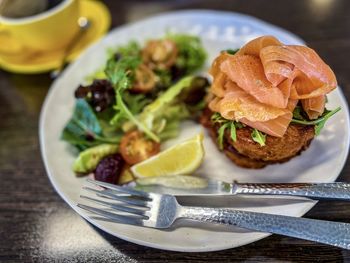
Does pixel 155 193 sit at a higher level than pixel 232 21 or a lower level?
lower

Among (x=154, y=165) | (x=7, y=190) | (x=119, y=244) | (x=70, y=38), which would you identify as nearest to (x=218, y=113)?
(x=154, y=165)

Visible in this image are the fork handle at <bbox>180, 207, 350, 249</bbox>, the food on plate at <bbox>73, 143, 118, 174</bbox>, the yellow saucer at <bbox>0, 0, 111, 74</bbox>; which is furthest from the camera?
the yellow saucer at <bbox>0, 0, 111, 74</bbox>

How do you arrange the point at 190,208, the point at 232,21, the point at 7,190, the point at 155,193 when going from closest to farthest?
the point at 190,208, the point at 155,193, the point at 7,190, the point at 232,21

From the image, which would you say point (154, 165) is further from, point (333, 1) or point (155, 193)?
point (333, 1)

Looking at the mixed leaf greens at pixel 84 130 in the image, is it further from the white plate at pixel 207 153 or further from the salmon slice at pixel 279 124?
the salmon slice at pixel 279 124

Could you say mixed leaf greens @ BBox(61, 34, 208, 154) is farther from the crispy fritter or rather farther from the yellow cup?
the yellow cup

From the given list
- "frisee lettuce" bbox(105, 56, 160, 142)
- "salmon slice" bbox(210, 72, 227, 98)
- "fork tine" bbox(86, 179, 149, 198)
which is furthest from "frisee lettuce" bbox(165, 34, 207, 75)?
"fork tine" bbox(86, 179, 149, 198)

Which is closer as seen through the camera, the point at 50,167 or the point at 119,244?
the point at 119,244
